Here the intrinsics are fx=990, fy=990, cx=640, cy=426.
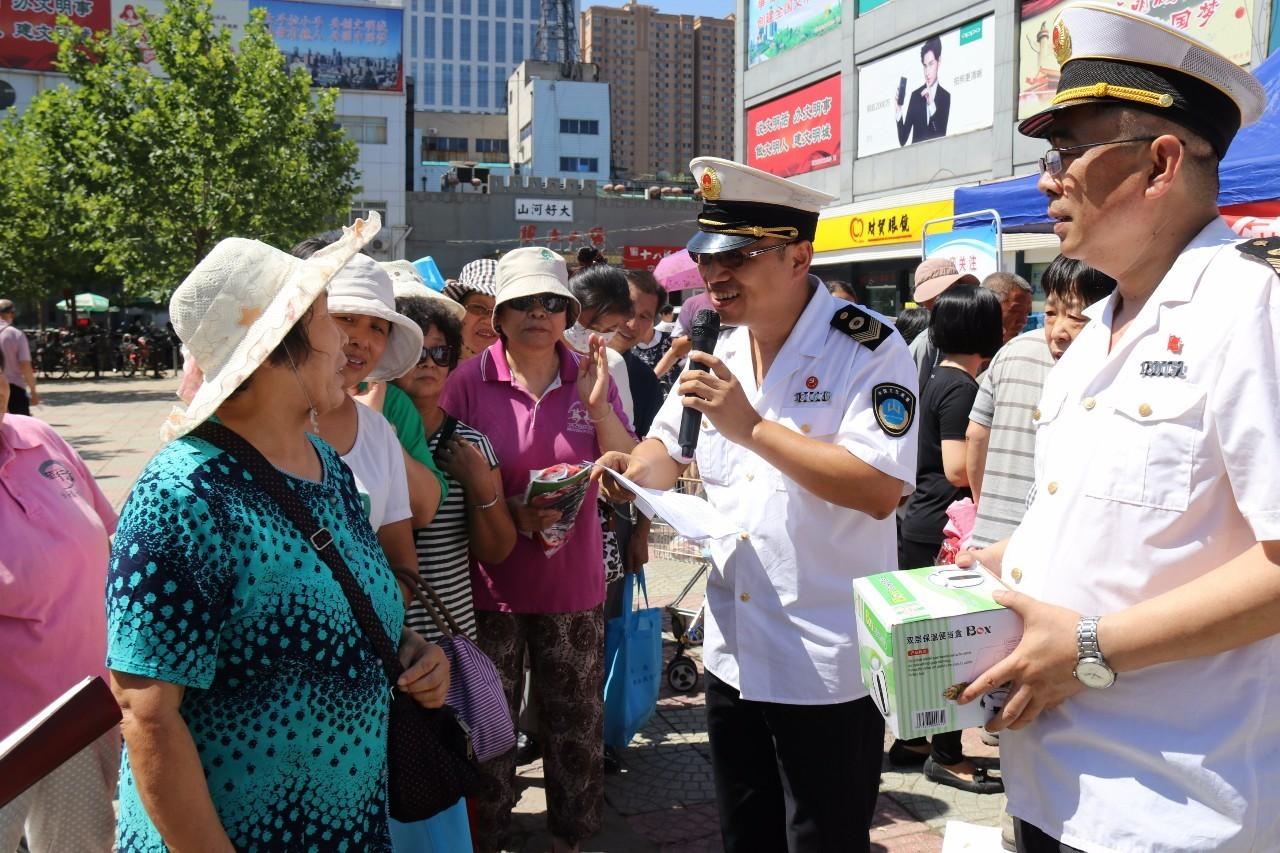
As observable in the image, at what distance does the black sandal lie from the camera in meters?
4.12

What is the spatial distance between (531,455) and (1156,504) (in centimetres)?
239

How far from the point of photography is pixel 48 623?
8.77ft

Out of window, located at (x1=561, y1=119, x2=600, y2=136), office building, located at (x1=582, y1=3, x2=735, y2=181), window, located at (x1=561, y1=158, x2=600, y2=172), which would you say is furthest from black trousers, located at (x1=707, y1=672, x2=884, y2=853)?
office building, located at (x1=582, y1=3, x2=735, y2=181)

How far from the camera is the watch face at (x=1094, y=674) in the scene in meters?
1.52

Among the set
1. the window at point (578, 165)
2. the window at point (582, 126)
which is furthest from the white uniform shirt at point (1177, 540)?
the window at point (582, 126)

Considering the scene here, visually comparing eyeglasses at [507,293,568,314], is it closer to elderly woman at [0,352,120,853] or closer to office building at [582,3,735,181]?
elderly woman at [0,352,120,853]

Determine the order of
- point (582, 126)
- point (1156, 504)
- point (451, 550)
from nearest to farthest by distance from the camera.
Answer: point (1156, 504), point (451, 550), point (582, 126)

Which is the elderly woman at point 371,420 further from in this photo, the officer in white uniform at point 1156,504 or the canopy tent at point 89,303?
the canopy tent at point 89,303

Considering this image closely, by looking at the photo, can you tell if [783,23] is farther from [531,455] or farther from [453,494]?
[453,494]

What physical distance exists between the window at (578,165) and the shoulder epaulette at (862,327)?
7332 centimetres

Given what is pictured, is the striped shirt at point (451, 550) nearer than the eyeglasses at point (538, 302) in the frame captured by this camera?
Yes

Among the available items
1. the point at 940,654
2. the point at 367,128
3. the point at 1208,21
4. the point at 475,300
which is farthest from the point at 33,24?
the point at 940,654

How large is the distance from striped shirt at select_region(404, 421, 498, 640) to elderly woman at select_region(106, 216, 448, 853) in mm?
1227

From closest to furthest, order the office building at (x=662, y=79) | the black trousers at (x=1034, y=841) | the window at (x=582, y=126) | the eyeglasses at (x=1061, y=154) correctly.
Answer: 1. the eyeglasses at (x=1061, y=154)
2. the black trousers at (x=1034, y=841)
3. the window at (x=582, y=126)
4. the office building at (x=662, y=79)
